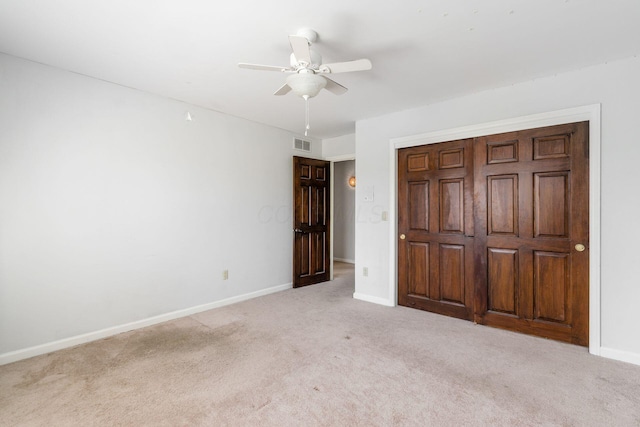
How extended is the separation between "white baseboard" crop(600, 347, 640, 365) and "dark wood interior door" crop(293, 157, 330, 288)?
3529 millimetres

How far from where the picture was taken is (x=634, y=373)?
2.31 m

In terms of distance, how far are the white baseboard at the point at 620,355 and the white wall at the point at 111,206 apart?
3.76 metres

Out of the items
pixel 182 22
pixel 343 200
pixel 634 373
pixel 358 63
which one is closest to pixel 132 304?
pixel 182 22

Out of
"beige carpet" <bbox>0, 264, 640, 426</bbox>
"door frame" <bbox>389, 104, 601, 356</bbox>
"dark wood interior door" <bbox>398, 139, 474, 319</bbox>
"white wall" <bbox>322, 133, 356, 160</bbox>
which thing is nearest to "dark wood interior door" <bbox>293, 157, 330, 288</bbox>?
"white wall" <bbox>322, 133, 356, 160</bbox>

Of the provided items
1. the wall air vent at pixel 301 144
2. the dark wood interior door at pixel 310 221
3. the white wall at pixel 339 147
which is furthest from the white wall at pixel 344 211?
the wall air vent at pixel 301 144

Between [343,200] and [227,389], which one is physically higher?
[343,200]

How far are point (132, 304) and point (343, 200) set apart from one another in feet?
16.0

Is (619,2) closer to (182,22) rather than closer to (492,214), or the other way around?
(492,214)

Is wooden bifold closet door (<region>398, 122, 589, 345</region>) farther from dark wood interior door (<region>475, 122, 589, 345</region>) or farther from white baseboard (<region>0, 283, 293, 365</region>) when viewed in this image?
white baseboard (<region>0, 283, 293, 365</region>)

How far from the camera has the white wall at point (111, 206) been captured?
8.29ft

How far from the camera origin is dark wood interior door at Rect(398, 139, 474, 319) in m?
3.41

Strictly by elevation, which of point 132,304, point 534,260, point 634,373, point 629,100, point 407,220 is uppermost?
point 629,100

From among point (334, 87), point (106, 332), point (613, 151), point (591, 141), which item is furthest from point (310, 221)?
point (613, 151)

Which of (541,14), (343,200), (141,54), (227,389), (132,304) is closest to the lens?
(541,14)
